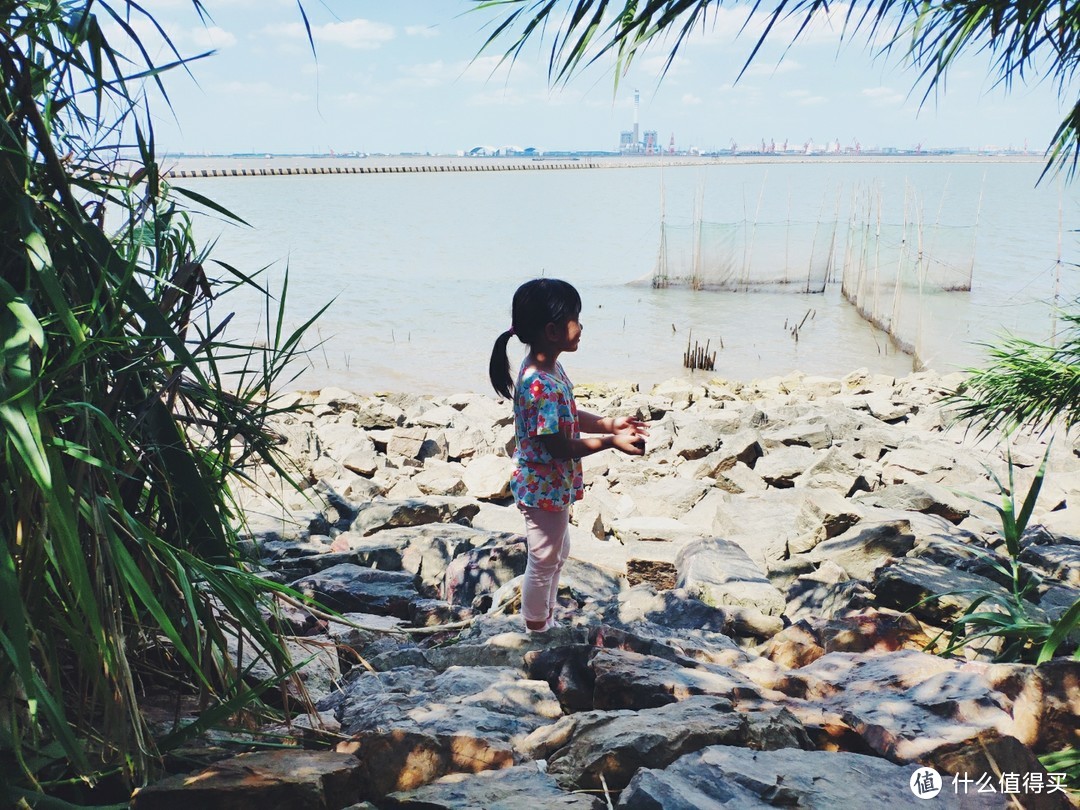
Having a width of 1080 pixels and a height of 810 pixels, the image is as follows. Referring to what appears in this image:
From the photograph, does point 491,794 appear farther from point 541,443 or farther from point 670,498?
point 670,498

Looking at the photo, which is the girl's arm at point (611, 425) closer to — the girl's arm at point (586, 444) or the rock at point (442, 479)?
the girl's arm at point (586, 444)

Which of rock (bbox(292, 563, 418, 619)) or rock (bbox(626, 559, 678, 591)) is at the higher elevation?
rock (bbox(292, 563, 418, 619))

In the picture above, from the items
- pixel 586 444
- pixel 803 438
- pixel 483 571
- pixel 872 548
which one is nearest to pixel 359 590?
pixel 483 571

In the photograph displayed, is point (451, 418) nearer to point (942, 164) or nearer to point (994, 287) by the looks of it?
point (994, 287)

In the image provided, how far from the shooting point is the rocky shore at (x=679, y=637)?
1.85m

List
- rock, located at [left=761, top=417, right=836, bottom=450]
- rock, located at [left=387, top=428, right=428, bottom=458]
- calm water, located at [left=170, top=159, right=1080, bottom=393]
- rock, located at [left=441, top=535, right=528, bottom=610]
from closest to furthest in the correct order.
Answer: rock, located at [left=441, top=535, right=528, bottom=610] → rock, located at [left=761, top=417, right=836, bottom=450] → rock, located at [left=387, top=428, right=428, bottom=458] → calm water, located at [left=170, top=159, right=1080, bottom=393]

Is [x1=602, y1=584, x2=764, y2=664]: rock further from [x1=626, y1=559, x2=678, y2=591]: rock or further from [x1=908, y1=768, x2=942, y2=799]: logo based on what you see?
[x1=908, y1=768, x2=942, y2=799]: logo

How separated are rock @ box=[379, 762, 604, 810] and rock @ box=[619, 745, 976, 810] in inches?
4.7

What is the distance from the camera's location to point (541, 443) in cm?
313

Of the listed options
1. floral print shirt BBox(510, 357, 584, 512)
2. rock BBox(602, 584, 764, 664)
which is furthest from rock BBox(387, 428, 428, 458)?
floral print shirt BBox(510, 357, 584, 512)

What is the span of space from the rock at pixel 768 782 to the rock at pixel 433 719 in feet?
1.37

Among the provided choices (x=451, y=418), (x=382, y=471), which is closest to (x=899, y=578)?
(x=382, y=471)

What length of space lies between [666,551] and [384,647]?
5.69ft

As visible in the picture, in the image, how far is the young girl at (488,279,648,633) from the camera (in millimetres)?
3066
